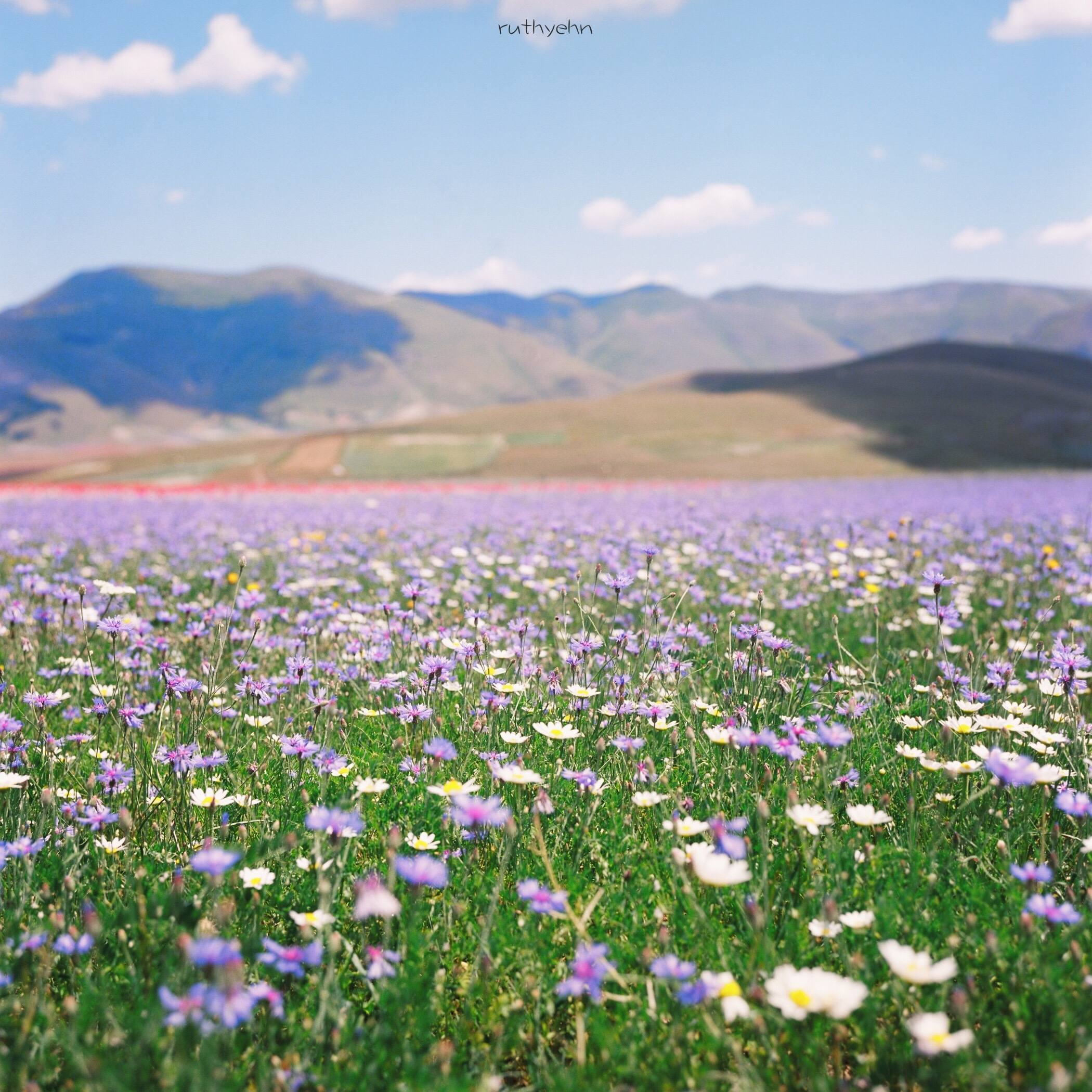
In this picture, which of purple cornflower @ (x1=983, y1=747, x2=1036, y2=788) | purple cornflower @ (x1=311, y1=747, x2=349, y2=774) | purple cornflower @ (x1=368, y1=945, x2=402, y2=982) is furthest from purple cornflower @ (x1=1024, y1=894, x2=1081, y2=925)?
purple cornflower @ (x1=311, y1=747, x2=349, y2=774)

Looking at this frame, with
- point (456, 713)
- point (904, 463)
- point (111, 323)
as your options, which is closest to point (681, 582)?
point (456, 713)

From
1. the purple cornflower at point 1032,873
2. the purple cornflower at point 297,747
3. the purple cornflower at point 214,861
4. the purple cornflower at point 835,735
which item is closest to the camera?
the purple cornflower at point 214,861

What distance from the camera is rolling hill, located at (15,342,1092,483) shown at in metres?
27.6

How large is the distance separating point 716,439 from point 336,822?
33.9 metres

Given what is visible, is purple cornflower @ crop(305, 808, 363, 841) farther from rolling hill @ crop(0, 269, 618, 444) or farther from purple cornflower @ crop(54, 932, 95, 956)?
rolling hill @ crop(0, 269, 618, 444)

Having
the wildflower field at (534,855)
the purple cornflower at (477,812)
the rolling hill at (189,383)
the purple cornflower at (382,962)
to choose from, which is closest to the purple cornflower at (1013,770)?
the wildflower field at (534,855)

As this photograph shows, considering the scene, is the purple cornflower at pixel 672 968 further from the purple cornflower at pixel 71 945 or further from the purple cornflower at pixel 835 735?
the purple cornflower at pixel 71 945

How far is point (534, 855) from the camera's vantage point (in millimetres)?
2311

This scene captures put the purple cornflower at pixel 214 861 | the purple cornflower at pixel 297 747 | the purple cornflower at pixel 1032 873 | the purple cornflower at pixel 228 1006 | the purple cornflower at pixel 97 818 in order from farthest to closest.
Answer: the purple cornflower at pixel 297 747 < the purple cornflower at pixel 97 818 < the purple cornflower at pixel 1032 873 < the purple cornflower at pixel 214 861 < the purple cornflower at pixel 228 1006

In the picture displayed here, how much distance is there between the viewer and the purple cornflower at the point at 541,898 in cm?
172

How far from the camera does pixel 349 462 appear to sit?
1186 inches

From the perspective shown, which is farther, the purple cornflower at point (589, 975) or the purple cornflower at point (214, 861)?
the purple cornflower at point (589, 975)

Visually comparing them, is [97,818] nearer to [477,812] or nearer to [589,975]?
[477,812]

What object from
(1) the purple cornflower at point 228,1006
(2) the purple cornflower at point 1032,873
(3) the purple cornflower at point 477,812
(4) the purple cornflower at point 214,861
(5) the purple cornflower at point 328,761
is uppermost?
(4) the purple cornflower at point 214,861
